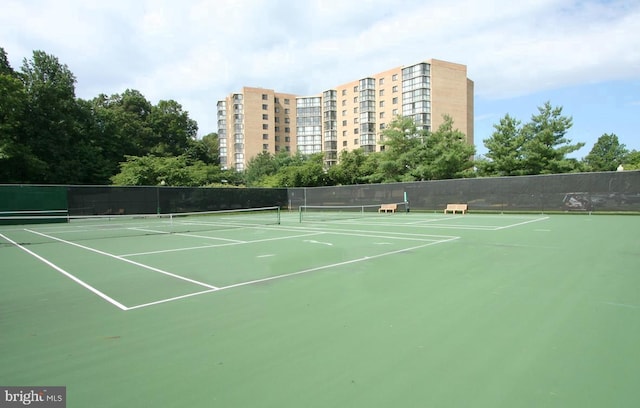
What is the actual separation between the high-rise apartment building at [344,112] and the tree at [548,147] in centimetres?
2660

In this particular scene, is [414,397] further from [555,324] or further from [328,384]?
[555,324]

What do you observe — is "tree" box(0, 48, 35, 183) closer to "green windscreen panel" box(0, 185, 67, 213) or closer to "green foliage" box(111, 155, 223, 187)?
"green foliage" box(111, 155, 223, 187)

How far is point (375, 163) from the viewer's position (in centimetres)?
4344

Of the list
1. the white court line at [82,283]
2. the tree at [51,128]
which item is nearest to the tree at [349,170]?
the tree at [51,128]

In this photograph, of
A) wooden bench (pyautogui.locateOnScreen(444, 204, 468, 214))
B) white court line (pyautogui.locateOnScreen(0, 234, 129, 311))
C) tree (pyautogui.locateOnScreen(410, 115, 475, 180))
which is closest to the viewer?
white court line (pyautogui.locateOnScreen(0, 234, 129, 311))

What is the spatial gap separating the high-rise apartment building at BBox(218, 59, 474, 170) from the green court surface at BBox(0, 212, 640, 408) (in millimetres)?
53959

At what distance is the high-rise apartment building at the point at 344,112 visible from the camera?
6462 centimetres

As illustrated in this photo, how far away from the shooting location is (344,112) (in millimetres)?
77562

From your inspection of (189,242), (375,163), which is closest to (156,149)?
(375,163)

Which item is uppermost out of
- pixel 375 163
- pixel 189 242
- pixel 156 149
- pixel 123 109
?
pixel 123 109

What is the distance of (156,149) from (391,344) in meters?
53.4

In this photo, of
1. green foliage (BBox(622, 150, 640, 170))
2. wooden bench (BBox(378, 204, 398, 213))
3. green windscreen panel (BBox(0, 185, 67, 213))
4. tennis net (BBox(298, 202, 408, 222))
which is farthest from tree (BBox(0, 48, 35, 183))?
green foliage (BBox(622, 150, 640, 170))

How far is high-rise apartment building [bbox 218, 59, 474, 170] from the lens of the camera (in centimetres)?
6462

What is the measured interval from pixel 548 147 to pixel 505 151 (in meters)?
3.14
